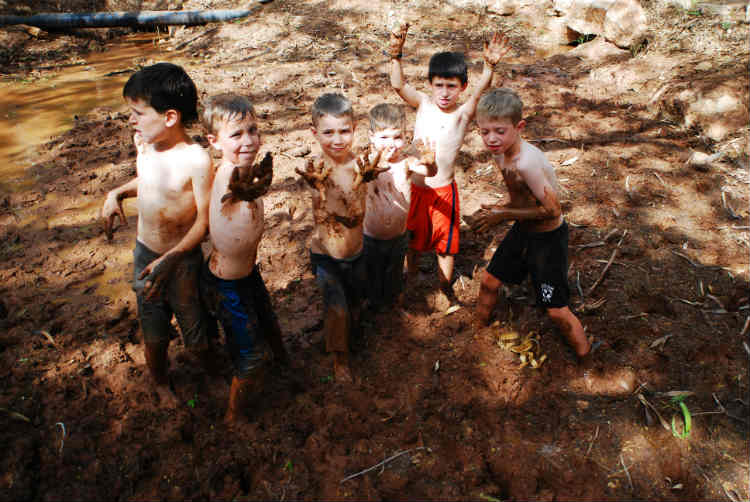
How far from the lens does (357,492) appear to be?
2.45 meters

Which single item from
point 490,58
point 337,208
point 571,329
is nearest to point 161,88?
point 337,208

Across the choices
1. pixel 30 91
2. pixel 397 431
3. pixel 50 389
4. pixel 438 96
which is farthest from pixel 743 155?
pixel 30 91

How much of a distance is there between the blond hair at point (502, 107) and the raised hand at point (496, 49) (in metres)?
0.74

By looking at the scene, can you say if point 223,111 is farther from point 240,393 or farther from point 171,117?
point 240,393

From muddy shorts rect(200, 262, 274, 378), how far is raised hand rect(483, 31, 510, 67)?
7.10ft

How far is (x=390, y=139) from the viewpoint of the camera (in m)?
2.92

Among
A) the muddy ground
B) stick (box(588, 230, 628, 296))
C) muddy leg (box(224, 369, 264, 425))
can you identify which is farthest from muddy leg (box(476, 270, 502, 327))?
muddy leg (box(224, 369, 264, 425))

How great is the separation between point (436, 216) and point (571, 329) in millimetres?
1237

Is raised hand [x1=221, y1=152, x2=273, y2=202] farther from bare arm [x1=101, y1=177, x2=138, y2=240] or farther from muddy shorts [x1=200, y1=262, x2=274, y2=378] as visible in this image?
bare arm [x1=101, y1=177, x2=138, y2=240]

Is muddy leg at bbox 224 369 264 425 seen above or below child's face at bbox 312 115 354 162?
below

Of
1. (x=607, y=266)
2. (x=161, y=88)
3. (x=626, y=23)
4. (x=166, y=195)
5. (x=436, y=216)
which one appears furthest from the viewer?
(x=626, y=23)

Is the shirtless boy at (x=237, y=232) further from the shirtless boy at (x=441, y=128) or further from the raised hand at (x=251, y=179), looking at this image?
the shirtless boy at (x=441, y=128)

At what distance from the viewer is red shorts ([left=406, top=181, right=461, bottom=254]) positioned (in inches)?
139

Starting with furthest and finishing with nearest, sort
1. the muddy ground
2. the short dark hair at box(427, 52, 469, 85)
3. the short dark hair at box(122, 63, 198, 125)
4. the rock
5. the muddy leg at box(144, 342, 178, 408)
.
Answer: the rock, the short dark hair at box(427, 52, 469, 85), the muddy leg at box(144, 342, 178, 408), the muddy ground, the short dark hair at box(122, 63, 198, 125)
